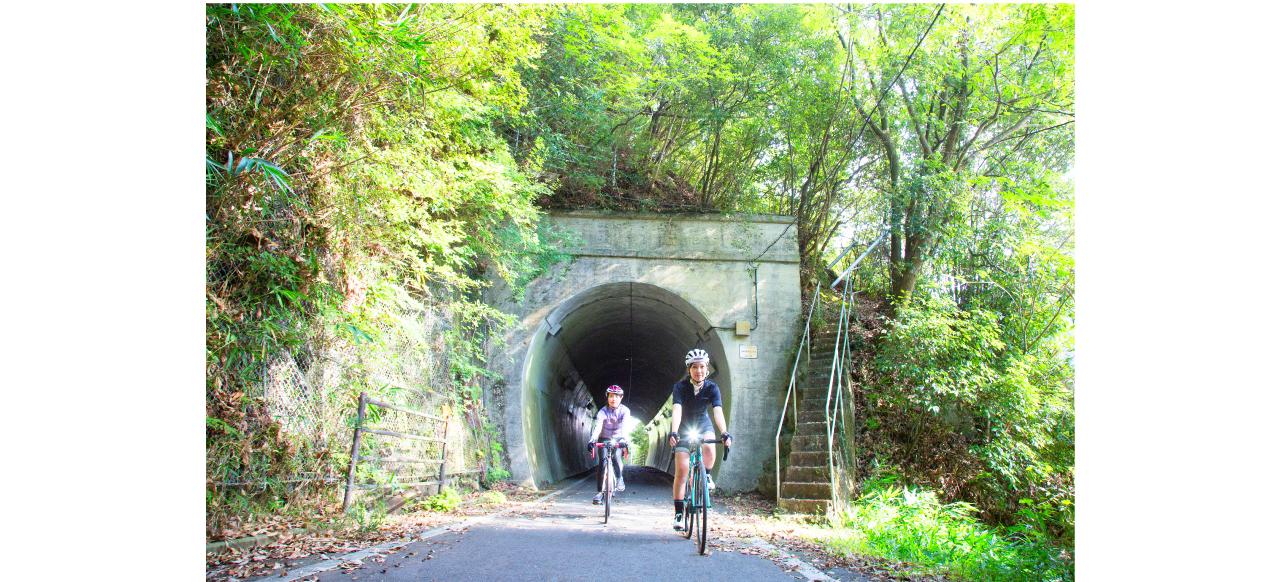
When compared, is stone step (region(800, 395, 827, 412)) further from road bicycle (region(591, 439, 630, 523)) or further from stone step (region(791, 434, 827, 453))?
road bicycle (region(591, 439, 630, 523))

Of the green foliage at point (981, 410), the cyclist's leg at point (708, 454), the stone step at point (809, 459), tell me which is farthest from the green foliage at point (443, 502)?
the green foliage at point (981, 410)

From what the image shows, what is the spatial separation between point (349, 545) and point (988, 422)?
821 cm

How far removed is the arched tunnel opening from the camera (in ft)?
40.0

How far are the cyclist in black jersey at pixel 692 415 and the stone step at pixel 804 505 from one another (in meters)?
2.16

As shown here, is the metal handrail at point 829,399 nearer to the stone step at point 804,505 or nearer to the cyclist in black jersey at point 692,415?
the stone step at point 804,505

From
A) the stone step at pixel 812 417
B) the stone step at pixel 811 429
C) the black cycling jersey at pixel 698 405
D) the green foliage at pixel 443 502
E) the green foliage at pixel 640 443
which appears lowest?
the green foliage at pixel 640 443

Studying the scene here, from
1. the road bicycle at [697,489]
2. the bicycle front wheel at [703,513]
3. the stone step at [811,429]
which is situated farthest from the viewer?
the stone step at [811,429]

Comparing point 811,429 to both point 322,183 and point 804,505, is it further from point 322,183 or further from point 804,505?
point 322,183

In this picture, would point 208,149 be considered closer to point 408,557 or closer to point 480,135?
point 408,557

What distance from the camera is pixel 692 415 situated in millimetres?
5645

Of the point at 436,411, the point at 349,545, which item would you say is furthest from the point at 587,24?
the point at 349,545

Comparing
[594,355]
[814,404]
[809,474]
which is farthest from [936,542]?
[594,355]

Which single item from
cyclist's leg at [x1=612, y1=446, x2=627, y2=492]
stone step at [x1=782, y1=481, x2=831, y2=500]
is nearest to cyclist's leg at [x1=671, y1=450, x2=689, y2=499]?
cyclist's leg at [x1=612, y1=446, x2=627, y2=492]

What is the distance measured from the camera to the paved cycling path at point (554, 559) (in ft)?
12.5
